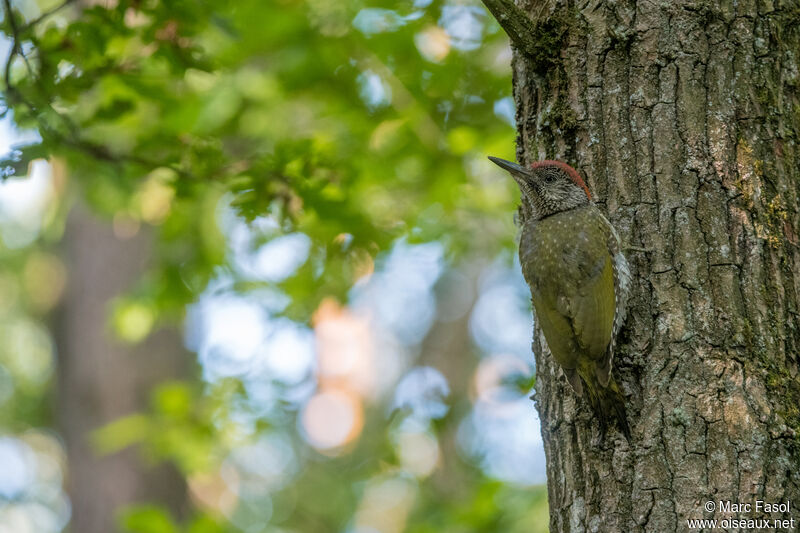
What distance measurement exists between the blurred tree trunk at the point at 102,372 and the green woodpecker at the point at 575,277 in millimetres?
6582

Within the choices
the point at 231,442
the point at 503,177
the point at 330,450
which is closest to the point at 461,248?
the point at 503,177

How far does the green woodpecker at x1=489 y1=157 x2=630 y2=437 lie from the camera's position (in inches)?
109

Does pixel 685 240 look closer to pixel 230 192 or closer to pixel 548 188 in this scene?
pixel 548 188

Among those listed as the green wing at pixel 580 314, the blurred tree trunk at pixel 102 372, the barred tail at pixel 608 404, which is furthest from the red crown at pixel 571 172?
the blurred tree trunk at pixel 102 372

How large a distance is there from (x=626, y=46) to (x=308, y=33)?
3.33m

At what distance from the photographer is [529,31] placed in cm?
304

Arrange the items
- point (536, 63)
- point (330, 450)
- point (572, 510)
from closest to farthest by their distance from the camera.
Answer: point (572, 510) < point (536, 63) < point (330, 450)

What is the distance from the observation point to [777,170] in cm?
281

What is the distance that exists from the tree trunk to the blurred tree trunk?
268 inches

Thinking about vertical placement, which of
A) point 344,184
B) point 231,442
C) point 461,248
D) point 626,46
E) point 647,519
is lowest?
point 647,519

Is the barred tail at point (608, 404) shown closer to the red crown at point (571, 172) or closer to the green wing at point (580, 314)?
the green wing at point (580, 314)

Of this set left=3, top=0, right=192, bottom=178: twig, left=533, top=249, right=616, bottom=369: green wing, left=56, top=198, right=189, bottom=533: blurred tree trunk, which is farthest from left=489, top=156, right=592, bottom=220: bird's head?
left=56, top=198, right=189, bottom=533: blurred tree trunk

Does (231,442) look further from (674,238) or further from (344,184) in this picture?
(674,238)

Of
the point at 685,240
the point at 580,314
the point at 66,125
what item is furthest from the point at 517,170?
the point at 66,125
